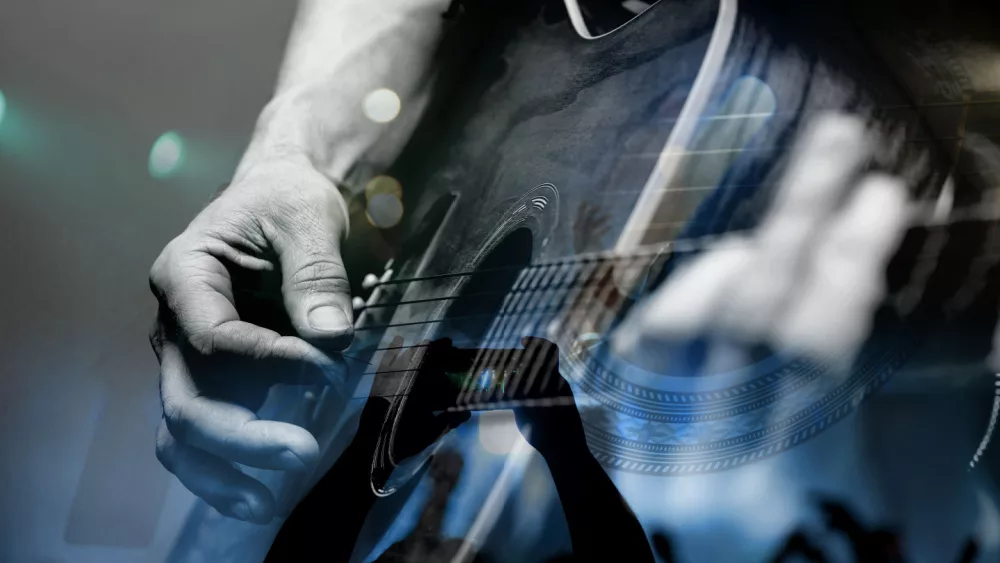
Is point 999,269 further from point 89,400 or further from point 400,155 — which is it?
point 89,400

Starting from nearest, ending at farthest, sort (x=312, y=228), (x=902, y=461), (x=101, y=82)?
1. (x=902, y=461)
2. (x=312, y=228)
3. (x=101, y=82)

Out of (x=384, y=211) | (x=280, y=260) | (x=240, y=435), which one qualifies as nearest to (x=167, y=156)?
(x=280, y=260)

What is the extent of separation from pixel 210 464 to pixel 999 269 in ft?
4.58

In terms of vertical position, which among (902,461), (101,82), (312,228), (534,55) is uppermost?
(101,82)

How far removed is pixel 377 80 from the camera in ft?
4.08

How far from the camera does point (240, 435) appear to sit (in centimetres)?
109

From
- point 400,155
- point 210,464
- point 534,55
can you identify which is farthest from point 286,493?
point 534,55

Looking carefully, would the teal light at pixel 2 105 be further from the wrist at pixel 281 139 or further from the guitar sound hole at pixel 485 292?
the guitar sound hole at pixel 485 292

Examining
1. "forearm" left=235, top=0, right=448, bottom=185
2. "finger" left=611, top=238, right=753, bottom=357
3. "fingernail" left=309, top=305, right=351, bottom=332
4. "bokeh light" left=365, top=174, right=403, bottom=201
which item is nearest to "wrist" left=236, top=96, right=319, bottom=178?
"forearm" left=235, top=0, right=448, bottom=185

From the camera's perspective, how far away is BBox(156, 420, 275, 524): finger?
1.11 m

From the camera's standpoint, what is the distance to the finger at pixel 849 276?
108 centimetres

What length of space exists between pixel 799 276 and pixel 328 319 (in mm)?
804

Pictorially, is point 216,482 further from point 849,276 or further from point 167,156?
point 849,276

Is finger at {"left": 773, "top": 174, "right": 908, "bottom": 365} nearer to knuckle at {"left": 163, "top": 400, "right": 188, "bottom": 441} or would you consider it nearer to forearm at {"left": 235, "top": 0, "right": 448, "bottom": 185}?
forearm at {"left": 235, "top": 0, "right": 448, "bottom": 185}
